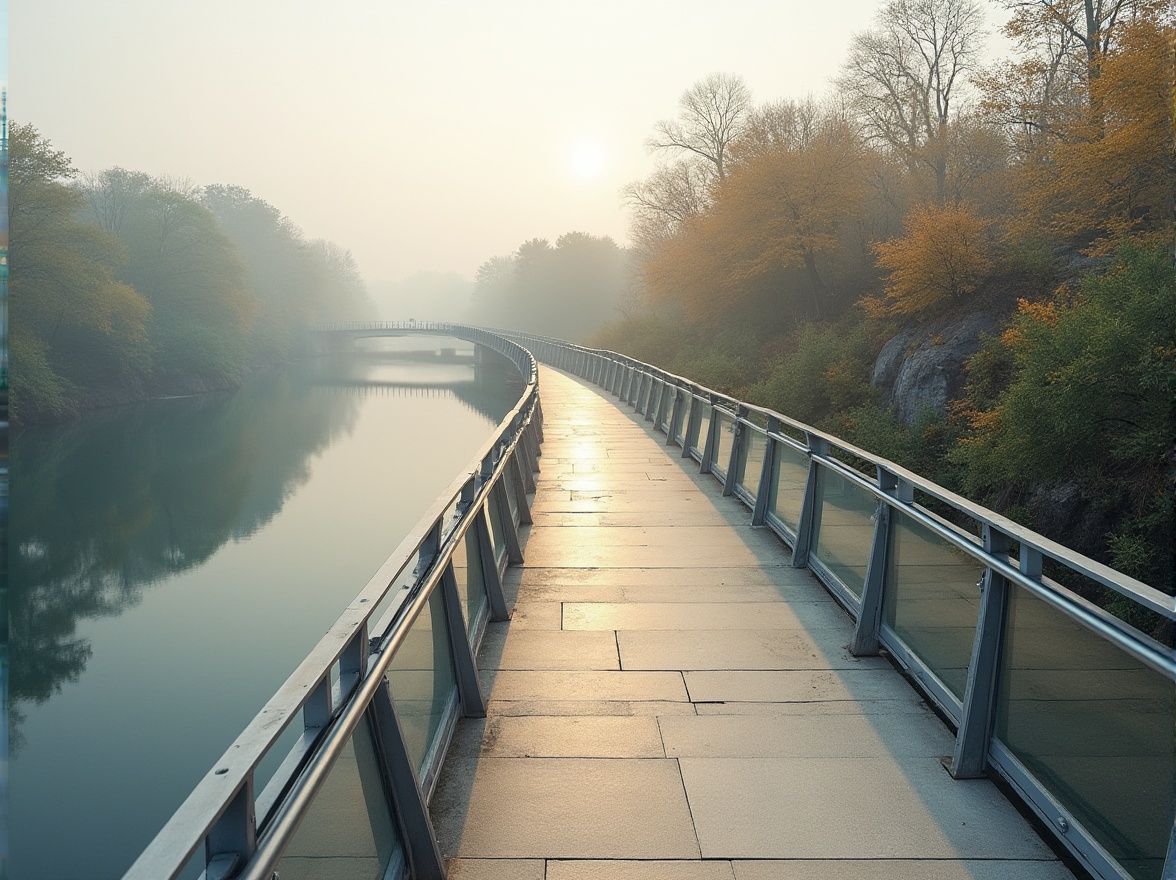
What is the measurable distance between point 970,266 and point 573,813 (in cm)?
2227

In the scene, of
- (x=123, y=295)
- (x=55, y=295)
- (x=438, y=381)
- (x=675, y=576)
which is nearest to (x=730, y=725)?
(x=675, y=576)

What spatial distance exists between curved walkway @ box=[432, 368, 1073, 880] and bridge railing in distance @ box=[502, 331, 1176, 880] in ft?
0.61

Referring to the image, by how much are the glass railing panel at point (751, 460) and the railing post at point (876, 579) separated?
3.57 m

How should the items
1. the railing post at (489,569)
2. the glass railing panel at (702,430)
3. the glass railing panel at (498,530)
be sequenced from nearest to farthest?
1. the railing post at (489,569)
2. the glass railing panel at (498,530)
3. the glass railing panel at (702,430)

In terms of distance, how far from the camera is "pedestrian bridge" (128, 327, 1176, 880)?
106 inches

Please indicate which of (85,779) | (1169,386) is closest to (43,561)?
(85,779)

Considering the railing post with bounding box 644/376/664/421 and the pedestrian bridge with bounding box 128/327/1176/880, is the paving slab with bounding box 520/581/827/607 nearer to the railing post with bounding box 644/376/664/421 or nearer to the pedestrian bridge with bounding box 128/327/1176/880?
the pedestrian bridge with bounding box 128/327/1176/880

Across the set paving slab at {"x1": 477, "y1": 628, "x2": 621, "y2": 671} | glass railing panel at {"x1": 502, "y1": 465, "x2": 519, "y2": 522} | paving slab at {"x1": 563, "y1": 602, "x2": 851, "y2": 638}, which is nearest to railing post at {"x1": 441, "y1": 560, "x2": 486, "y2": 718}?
paving slab at {"x1": 477, "y1": 628, "x2": 621, "y2": 671}

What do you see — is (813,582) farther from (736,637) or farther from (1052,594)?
(1052,594)

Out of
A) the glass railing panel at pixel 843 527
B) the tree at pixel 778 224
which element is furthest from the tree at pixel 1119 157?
the glass railing panel at pixel 843 527

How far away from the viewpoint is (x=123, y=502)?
2781 centimetres

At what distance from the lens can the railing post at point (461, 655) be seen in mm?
4348

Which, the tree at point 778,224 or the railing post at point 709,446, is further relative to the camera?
the tree at point 778,224

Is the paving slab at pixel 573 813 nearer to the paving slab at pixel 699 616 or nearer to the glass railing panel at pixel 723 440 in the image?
the paving slab at pixel 699 616
